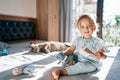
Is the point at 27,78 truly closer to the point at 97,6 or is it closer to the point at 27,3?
the point at 27,3

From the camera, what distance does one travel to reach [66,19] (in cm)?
396

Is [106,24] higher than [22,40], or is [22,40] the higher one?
[106,24]

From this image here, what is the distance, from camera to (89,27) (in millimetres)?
1355

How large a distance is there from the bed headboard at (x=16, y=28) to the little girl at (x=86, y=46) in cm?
181

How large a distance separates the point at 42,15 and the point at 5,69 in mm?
2551

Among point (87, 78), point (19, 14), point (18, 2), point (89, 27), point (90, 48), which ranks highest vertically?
point (18, 2)

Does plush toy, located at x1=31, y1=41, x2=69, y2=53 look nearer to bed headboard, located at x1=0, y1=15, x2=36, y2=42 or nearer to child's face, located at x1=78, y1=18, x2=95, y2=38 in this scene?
child's face, located at x1=78, y1=18, x2=95, y2=38

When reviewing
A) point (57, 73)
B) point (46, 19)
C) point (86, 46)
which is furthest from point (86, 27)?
point (46, 19)

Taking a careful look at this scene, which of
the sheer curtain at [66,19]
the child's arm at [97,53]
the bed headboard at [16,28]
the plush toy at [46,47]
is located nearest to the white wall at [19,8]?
the bed headboard at [16,28]

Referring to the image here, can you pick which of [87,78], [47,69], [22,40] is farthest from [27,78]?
[22,40]

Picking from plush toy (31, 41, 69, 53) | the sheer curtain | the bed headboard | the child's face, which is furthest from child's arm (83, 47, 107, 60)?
the sheer curtain

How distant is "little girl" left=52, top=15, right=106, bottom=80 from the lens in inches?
48.9

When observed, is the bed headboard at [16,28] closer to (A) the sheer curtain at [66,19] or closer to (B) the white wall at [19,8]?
(B) the white wall at [19,8]

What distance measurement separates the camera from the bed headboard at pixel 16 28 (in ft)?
9.53
